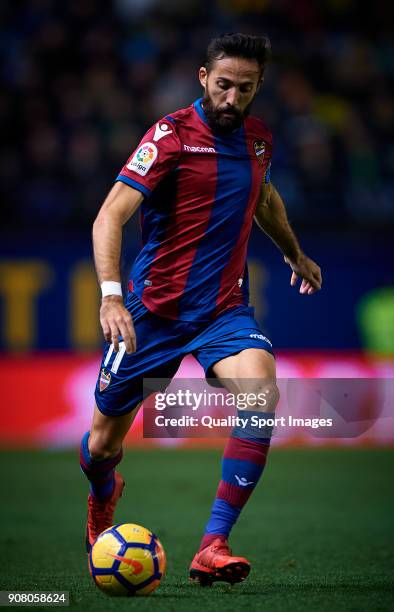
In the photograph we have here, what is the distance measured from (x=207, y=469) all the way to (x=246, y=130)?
5.25 m

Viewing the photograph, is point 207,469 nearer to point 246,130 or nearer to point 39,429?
point 39,429

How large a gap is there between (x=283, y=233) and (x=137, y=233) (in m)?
4.29

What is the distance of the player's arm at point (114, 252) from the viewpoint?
13.1 ft

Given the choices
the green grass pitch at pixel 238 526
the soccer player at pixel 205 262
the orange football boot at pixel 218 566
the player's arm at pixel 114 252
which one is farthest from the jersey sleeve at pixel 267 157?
the green grass pitch at pixel 238 526

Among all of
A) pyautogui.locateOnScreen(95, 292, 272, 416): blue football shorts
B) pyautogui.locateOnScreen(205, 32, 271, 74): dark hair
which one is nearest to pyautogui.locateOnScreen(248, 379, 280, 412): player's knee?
pyautogui.locateOnScreen(95, 292, 272, 416): blue football shorts

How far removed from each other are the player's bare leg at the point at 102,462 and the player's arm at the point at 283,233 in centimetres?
112

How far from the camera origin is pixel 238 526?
22.0ft

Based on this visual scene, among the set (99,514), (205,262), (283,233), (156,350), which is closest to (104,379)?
(156,350)

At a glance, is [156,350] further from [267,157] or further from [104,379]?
[267,157]

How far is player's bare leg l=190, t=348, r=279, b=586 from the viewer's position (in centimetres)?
433

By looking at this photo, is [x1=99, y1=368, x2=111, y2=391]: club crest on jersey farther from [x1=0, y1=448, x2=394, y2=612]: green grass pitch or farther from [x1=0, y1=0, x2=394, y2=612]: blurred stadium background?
[x1=0, y1=0, x2=394, y2=612]: blurred stadium background

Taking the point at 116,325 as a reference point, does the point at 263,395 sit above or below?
below

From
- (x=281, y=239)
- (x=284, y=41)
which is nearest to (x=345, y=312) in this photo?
(x=284, y=41)

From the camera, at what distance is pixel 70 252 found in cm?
1200
